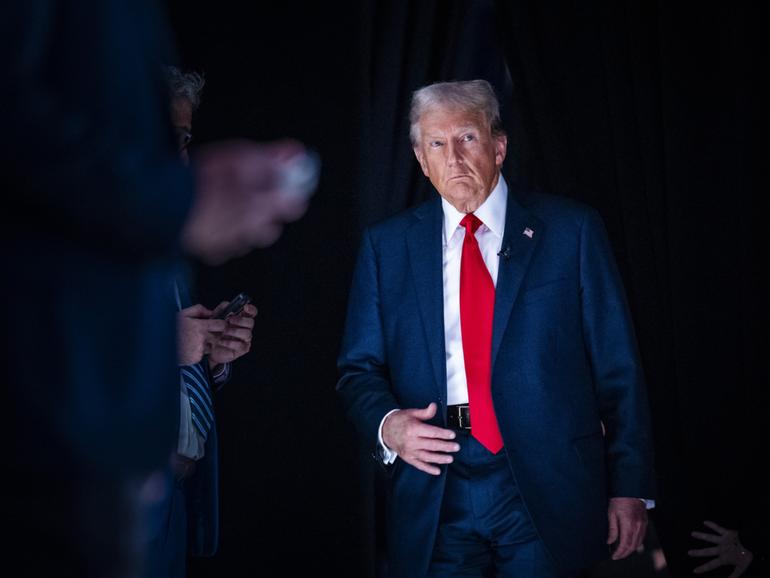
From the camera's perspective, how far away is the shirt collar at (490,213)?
91.6 inches

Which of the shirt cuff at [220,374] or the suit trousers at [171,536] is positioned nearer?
the suit trousers at [171,536]

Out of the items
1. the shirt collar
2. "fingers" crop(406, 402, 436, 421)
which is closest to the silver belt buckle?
"fingers" crop(406, 402, 436, 421)

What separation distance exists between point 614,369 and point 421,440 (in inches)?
21.2

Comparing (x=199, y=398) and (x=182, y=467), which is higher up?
(x=199, y=398)

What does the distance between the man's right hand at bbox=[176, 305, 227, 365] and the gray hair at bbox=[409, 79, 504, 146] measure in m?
0.81

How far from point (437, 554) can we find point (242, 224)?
1456mm

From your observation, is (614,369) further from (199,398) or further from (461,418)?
(199,398)

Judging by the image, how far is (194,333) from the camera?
204 cm

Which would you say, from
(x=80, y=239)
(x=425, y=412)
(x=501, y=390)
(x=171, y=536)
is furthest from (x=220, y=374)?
(x=80, y=239)

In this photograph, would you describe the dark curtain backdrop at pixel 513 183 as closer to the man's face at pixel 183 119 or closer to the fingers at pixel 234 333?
the man's face at pixel 183 119

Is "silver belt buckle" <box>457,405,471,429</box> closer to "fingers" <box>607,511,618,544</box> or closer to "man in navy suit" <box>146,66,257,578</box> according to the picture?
"fingers" <box>607,511,618,544</box>

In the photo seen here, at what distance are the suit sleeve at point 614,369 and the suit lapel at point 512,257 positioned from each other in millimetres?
133

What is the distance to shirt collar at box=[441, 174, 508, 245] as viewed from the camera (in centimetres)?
233

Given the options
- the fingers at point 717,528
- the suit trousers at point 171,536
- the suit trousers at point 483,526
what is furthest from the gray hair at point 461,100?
the fingers at point 717,528
